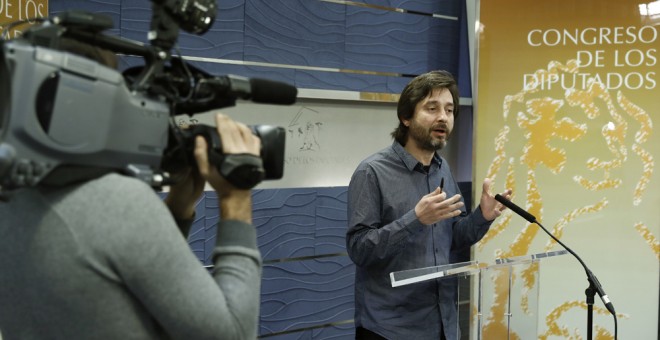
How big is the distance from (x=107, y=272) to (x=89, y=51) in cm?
32

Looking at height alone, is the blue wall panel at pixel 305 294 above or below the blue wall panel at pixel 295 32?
below

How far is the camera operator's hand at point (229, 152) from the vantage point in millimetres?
1117

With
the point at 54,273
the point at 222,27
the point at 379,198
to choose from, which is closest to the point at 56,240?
the point at 54,273

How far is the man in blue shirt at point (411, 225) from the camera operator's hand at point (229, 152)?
1.16 m

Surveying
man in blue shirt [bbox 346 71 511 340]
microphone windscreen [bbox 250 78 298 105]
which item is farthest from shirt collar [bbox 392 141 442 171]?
microphone windscreen [bbox 250 78 298 105]

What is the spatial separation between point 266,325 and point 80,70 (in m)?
2.90

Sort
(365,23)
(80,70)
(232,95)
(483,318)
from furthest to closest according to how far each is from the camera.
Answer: (365,23)
(483,318)
(232,95)
(80,70)

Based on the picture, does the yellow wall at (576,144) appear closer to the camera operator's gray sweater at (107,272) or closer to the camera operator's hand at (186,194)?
the camera operator's hand at (186,194)

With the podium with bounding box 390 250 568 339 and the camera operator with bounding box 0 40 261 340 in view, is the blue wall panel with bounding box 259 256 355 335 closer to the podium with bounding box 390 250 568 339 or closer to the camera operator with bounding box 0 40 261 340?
the podium with bounding box 390 250 568 339

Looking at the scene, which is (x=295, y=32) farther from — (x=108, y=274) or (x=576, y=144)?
(x=108, y=274)

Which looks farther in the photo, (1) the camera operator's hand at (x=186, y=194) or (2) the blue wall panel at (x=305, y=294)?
(2) the blue wall panel at (x=305, y=294)

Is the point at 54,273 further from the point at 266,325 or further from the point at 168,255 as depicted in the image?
the point at 266,325

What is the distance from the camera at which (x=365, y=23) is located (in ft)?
13.2

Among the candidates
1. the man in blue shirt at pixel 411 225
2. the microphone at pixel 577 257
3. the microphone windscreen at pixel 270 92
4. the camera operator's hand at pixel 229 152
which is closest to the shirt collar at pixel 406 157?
the man in blue shirt at pixel 411 225
